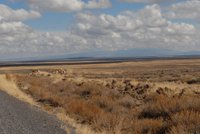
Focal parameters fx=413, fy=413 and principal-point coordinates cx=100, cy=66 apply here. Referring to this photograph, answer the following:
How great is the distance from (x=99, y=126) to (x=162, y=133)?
2592mm

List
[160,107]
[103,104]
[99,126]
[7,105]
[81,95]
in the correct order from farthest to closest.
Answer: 1. [81,95]
2. [103,104]
3. [7,105]
4. [160,107]
5. [99,126]

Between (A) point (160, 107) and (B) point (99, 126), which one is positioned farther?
(A) point (160, 107)

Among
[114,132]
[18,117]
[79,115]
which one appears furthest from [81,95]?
[114,132]

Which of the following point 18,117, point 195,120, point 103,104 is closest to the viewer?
point 195,120

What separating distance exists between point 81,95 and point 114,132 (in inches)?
693

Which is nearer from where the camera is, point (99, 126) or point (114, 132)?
point (114, 132)

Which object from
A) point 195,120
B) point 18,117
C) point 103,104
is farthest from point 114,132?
point 103,104

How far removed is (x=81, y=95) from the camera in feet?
104

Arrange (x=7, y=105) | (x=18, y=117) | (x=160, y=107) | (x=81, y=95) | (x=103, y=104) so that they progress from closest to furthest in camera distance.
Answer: (x=18, y=117) < (x=160, y=107) < (x=7, y=105) < (x=103, y=104) < (x=81, y=95)

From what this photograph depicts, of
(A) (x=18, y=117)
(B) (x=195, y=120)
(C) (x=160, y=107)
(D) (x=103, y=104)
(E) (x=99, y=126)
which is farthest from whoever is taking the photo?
(D) (x=103, y=104)

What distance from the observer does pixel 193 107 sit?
684 inches

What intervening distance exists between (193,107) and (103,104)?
24.0 feet

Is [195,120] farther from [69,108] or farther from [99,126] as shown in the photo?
[69,108]

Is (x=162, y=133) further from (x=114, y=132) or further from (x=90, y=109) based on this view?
(x=90, y=109)
